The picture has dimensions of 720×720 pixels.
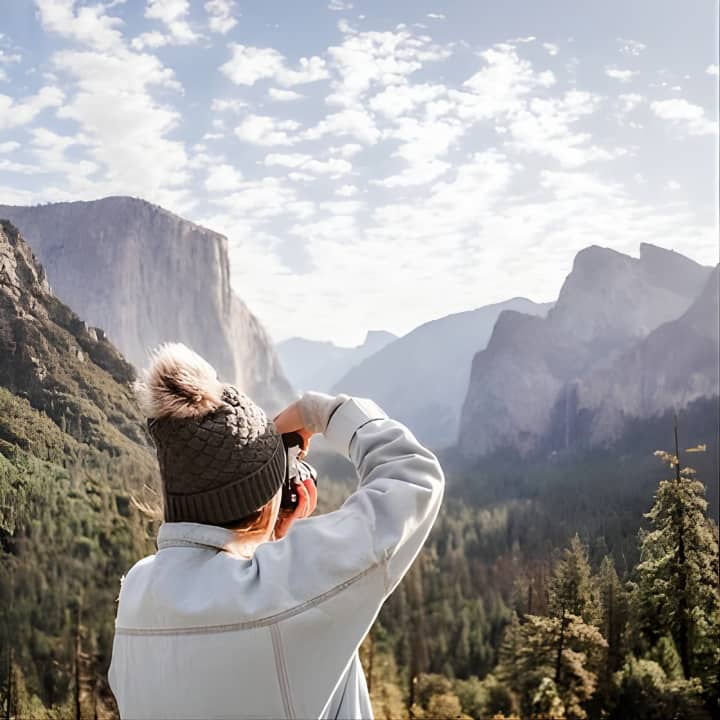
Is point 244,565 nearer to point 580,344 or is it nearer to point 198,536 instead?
point 198,536

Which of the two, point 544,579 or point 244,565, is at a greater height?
point 244,565

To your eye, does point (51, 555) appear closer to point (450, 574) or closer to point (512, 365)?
point (450, 574)

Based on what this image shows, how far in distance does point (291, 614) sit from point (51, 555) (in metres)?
3.32

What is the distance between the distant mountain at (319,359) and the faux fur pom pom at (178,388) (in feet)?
19.1

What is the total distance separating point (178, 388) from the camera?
98cm

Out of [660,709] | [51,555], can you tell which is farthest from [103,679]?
[660,709]

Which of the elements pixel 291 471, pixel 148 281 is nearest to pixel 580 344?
pixel 148 281

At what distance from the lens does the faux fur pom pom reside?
975 millimetres

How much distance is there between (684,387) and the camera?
19.4 ft

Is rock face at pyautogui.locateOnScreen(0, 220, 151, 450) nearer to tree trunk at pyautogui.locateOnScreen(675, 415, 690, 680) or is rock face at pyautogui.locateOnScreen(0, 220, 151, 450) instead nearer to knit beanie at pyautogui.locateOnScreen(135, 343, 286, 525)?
knit beanie at pyautogui.locateOnScreen(135, 343, 286, 525)

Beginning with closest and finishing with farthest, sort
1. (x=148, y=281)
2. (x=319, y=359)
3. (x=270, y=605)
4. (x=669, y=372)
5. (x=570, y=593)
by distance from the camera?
(x=270, y=605)
(x=570, y=593)
(x=669, y=372)
(x=148, y=281)
(x=319, y=359)

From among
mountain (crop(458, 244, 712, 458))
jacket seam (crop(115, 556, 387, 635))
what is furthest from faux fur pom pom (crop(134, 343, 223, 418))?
mountain (crop(458, 244, 712, 458))

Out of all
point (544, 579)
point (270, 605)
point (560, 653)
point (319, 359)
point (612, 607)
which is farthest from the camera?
point (319, 359)

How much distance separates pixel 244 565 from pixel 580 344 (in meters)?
7.75
